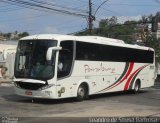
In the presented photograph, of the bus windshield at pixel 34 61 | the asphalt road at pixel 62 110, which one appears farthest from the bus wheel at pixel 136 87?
the bus windshield at pixel 34 61

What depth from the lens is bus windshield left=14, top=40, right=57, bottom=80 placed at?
21375 mm

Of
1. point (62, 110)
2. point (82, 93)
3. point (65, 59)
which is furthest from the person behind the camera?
point (82, 93)

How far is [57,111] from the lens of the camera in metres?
18.8

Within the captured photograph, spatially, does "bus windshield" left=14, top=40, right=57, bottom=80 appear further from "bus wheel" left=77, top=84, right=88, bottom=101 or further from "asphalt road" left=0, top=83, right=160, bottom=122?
"bus wheel" left=77, top=84, right=88, bottom=101

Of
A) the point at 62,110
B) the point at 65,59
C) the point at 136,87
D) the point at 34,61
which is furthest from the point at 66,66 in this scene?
the point at 136,87

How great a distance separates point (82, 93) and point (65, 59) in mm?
2408

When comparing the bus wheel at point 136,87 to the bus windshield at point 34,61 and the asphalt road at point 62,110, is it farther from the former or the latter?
the bus windshield at point 34,61

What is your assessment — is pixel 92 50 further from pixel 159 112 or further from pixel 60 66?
pixel 159 112

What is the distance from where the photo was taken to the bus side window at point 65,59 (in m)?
21.8

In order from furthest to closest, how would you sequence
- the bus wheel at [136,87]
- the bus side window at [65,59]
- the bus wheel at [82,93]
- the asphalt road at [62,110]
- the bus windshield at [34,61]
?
the bus wheel at [136,87] < the bus wheel at [82,93] < the bus side window at [65,59] < the bus windshield at [34,61] < the asphalt road at [62,110]

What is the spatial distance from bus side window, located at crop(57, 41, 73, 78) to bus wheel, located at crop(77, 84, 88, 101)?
155 cm

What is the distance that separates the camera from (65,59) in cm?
2217

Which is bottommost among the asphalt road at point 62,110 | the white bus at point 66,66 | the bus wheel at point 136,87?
the asphalt road at point 62,110

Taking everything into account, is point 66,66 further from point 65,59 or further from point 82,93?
point 82,93
